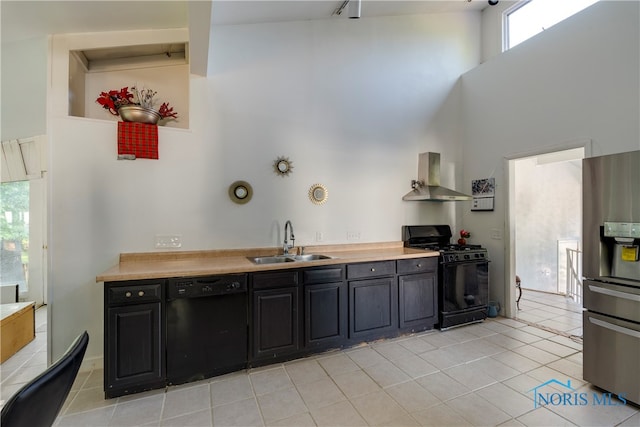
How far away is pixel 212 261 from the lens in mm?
2688

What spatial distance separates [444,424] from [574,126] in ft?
10.4

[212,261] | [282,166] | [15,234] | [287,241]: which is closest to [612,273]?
[287,241]

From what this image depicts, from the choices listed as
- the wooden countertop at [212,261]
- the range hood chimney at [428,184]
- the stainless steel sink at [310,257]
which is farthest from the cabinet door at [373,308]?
the range hood chimney at [428,184]

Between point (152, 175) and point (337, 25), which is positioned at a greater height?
point (337, 25)

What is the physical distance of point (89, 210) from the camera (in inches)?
100

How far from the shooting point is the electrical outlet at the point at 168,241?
2727 millimetres

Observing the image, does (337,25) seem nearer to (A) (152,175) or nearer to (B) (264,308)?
(A) (152,175)

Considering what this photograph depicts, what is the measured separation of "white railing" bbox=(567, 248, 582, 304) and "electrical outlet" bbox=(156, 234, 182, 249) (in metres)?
5.79

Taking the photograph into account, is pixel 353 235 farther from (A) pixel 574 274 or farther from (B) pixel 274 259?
(A) pixel 574 274

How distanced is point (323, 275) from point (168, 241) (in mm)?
1514

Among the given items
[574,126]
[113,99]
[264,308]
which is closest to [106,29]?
[113,99]

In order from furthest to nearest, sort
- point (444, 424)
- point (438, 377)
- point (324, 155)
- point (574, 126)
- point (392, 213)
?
point (392, 213), point (324, 155), point (574, 126), point (438, 377), point (444, 424)

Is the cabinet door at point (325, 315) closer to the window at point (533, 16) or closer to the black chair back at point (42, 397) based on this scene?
the black chair back at point (42, 397)

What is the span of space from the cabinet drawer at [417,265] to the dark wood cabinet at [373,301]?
107 millimetres
